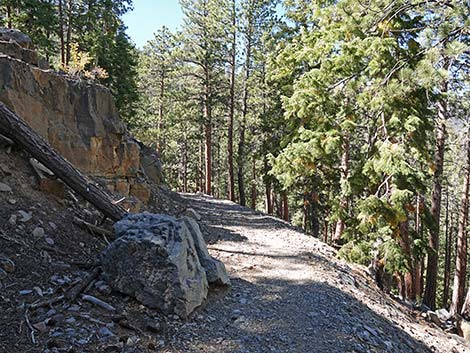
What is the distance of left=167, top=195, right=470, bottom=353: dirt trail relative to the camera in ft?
13.9

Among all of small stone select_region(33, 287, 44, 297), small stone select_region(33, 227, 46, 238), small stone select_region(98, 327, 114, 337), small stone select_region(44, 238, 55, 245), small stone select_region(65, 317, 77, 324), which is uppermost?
small stone select_region(33, 227, 46, 238)

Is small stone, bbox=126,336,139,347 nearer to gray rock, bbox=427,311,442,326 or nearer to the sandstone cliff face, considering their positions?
the sandstone cliff face

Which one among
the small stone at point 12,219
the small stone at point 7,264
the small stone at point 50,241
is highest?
the small stone at point 12,219

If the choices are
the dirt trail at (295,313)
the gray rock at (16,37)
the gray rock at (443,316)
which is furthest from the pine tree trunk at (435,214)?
the gray rock at (16,37)

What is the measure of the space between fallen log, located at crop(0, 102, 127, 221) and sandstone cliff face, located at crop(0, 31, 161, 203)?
45.6 inches

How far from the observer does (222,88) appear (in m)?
21.1

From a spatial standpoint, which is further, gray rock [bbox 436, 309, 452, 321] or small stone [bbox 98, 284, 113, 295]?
gray rock [bbox 436, 309, 452, 321]

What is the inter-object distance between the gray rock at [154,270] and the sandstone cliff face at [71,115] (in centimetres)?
367

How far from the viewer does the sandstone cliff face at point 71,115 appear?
653 centimetres

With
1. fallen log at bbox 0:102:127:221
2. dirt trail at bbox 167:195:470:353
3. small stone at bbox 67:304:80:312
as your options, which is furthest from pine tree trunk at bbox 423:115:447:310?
small stone at bbox 67:304:80:312

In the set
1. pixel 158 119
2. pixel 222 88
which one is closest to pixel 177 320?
pixel 222 88

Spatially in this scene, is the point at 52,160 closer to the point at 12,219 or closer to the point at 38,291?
the point at 12,219

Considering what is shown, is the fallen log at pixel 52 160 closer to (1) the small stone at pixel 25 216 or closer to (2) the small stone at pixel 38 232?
(1) the small stone at pixel 25 216

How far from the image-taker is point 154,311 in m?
4.17
